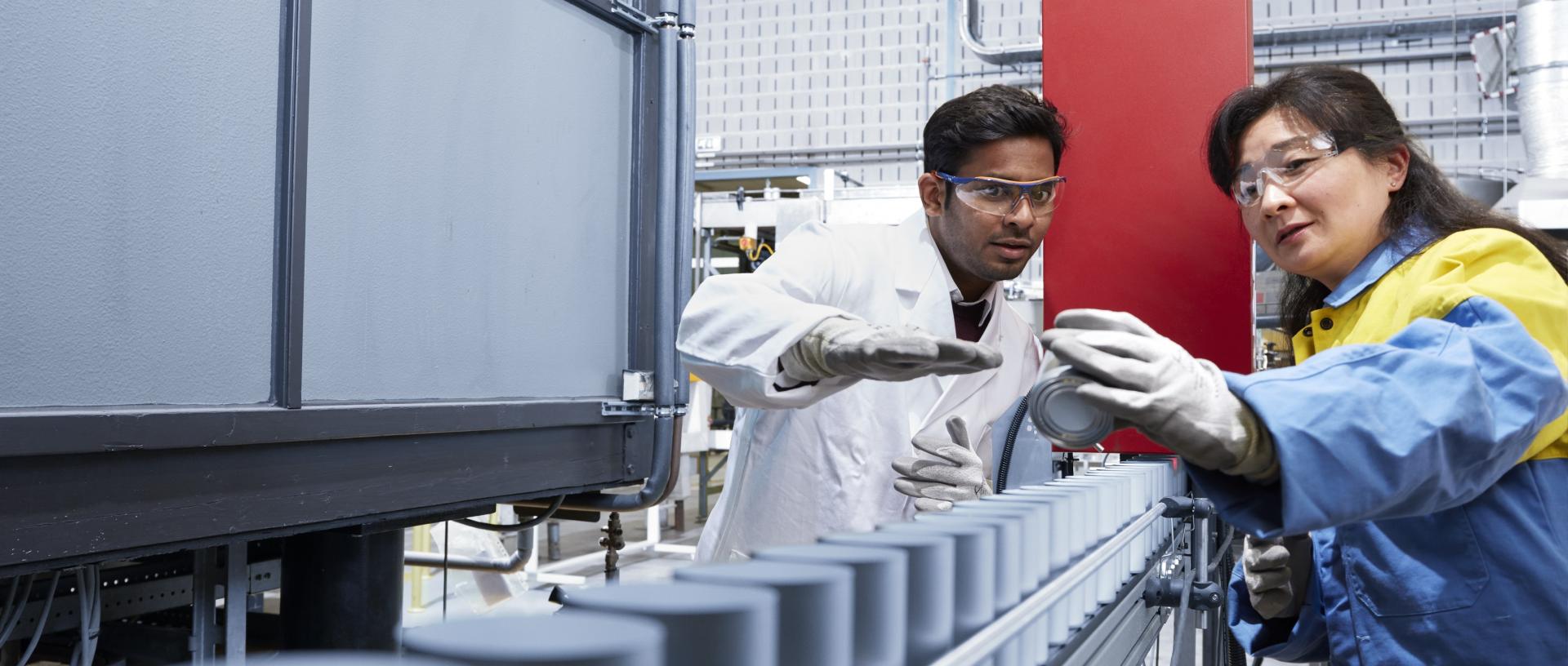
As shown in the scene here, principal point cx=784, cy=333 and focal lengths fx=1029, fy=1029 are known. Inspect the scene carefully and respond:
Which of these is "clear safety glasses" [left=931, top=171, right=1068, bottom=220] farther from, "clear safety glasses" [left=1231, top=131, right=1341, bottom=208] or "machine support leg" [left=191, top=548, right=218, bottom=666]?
"machine support leg" [left=191, top=548, right=218, bottom=666]

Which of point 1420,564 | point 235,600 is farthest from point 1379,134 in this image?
point 235,600

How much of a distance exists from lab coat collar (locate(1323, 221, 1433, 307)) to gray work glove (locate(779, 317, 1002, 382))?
0.42 meters

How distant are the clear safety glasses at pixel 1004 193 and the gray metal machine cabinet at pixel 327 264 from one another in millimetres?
997

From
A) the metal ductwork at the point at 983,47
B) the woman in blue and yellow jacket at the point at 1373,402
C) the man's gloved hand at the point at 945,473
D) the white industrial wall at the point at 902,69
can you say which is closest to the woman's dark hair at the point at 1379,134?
the woman in blue and yellow jacket at the point at 1373,402

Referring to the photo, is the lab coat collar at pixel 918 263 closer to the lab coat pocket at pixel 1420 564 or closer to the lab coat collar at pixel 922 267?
the lab coat collar at pixel 922 267

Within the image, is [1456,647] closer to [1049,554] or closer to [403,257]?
[1049,554]

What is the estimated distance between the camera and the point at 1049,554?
0.86 meters

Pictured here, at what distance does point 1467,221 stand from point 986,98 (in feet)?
2.30

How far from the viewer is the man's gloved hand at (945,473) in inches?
55.2

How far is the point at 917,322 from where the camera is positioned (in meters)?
1.70

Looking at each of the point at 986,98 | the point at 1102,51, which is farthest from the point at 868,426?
the point at 1102,51

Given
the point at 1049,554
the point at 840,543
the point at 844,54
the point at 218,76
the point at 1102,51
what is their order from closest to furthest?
1. the point at 840,543
2. the point at 1049,554
3. the point at 218,76
4. the point at 1102,51
5. the point at 844,54

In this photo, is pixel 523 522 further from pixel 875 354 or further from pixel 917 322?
pixel 875 354

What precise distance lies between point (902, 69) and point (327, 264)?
6.10 m
